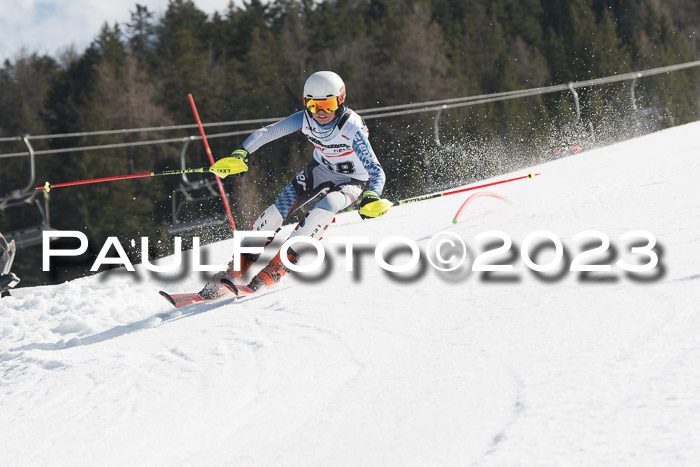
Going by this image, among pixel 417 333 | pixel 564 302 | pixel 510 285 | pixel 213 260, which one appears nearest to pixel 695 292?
pixel 564 302

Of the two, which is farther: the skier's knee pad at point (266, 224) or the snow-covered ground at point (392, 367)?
the skier's knee pad at point (266, 224)

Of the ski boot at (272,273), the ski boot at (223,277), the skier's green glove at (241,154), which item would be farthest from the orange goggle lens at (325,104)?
the ski boot at (223,277)

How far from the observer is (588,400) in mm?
2256

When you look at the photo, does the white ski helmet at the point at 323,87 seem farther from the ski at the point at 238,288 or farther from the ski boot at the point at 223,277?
the ski at the point at 238,288

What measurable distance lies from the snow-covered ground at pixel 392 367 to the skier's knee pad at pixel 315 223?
32cm

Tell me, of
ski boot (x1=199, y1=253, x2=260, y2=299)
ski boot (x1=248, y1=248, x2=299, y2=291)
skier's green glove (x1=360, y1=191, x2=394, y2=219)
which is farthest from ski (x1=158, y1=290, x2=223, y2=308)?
skier's green glove (x1=360, y1=191, x2=394, y2=219)

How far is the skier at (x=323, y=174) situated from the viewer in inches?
192

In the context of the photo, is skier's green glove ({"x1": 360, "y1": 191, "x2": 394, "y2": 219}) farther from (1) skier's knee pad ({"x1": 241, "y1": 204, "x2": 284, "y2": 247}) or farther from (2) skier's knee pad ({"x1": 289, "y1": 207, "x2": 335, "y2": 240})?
(1) skier's knee pad ({"x1": 241, "y1": 204, "x2": 284, "y2": 247})

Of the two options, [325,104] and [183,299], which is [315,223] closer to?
[325,104]

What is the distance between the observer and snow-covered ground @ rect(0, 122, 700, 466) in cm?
220

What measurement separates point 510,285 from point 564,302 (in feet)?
1.68

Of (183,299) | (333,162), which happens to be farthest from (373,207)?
(183,299)

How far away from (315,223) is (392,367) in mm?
2069

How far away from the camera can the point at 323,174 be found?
5.43 m
